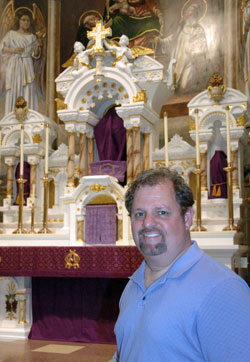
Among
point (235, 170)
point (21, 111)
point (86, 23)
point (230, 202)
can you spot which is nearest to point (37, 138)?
point (21, 111)

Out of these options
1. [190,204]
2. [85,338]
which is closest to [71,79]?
[85,338]

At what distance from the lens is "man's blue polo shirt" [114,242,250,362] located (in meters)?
1.57

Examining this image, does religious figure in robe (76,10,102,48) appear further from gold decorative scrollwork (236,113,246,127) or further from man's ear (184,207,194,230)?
man's ear (184,207,194,230)

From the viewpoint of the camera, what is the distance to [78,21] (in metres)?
9.80

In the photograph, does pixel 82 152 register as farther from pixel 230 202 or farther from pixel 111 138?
pixel 230 202

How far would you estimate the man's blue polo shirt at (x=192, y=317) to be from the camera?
1.57 metres

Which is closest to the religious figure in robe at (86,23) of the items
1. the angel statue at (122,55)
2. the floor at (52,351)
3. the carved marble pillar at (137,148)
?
the angel statue at (122,55)

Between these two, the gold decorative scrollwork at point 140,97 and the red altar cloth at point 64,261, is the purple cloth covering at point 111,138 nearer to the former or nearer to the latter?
the gold decorative scrollwork at point 140,97

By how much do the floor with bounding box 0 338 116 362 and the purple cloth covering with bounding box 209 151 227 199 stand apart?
2.58 m

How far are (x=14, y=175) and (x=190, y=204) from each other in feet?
22.4

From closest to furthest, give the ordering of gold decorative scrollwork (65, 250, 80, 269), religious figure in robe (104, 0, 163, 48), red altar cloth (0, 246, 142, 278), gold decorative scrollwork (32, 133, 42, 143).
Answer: red altar cloth (0, 246, 142, 278)
gold decorative scrollwork (65, 250, 80, 269)
gold decorative scrollwork (32, 133, 42, 143)
religious figure in robe (104, 0, 163, 48)

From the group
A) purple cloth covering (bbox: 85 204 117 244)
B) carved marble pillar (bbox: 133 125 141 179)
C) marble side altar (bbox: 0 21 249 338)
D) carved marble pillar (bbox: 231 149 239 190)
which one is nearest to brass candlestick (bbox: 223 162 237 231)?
marble side altar (bbox: 0 21 249 338)

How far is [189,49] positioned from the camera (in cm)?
886

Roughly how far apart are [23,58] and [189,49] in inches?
136
